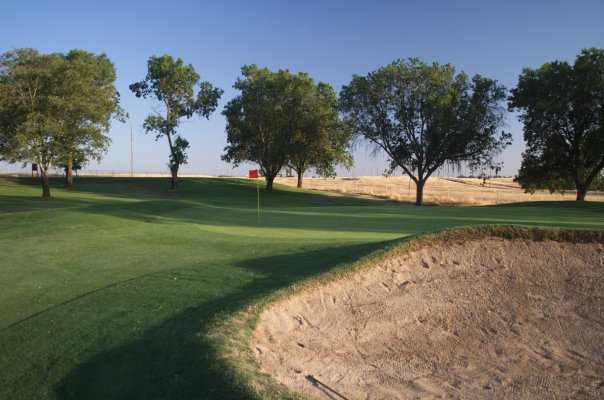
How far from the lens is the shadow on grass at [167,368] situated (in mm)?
4410

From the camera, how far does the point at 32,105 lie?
3238 cm

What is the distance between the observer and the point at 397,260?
923cm

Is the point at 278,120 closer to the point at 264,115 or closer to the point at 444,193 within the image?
the point at 264,115

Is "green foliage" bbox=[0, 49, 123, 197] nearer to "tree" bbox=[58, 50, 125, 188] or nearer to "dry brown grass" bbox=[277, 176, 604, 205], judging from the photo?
"tree" bbox=[58, 50, 125, 188]

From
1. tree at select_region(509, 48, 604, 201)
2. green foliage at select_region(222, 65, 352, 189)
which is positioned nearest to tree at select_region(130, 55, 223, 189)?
green foliage at select_region(222, 65, 352, 189)

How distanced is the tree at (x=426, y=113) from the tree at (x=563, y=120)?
219cm

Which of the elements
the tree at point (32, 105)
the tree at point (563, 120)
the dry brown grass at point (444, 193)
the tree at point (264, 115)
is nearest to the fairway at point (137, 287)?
the tree at point (32, 105)

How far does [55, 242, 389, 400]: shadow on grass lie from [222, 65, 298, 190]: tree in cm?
4133

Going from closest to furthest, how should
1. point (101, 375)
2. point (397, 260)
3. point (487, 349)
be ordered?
point (101, 375) < point (487, 349) < point (397, 260)

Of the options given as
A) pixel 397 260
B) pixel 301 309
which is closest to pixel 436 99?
pixel 397 260

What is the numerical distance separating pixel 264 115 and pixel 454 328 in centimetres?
4110

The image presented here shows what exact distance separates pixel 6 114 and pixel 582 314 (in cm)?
3735

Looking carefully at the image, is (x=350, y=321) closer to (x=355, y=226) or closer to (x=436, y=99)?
(x=355, y=226)

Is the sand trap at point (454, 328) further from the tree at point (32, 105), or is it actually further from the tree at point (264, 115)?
the tree at point (264, 115)
